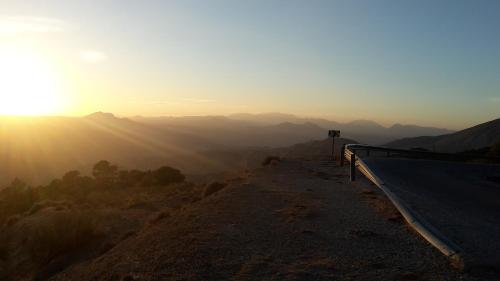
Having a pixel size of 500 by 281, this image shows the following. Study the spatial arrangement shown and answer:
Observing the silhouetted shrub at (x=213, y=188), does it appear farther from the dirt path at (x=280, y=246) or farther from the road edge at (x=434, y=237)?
the road edge at (x=434, y=237)

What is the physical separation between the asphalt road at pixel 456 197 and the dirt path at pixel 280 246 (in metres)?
0.80

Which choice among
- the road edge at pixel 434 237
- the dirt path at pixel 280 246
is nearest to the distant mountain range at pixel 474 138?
the dirt path at pixel 280 246

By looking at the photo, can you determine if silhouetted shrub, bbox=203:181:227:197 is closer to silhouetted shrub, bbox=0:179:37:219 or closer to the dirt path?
the dirt path

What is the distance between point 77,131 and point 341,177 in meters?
165

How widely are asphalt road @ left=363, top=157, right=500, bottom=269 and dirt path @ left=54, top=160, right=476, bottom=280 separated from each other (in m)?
0.80

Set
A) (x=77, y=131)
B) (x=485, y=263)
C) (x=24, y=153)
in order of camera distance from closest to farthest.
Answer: (x=485, y=263), (x=24, y=153), (x=77, y=131)

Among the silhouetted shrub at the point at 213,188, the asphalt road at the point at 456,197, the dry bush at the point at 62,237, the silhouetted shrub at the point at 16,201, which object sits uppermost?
the asphalt road at the point at 456,197

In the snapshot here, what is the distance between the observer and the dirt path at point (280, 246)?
299 inches

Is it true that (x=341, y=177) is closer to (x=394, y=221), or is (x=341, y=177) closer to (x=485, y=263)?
(x=394, y=221)

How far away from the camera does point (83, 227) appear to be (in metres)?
15.1

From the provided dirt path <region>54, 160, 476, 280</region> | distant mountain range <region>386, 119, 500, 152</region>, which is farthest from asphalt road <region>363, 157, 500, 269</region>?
distant mountain range <region>386, 119, 500, 152</region>

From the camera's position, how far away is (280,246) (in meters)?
9.05

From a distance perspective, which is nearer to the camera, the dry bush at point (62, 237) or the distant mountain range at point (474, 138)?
the dry bush at point (62, 237)

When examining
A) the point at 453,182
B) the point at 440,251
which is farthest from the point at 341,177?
the point at 440,251
